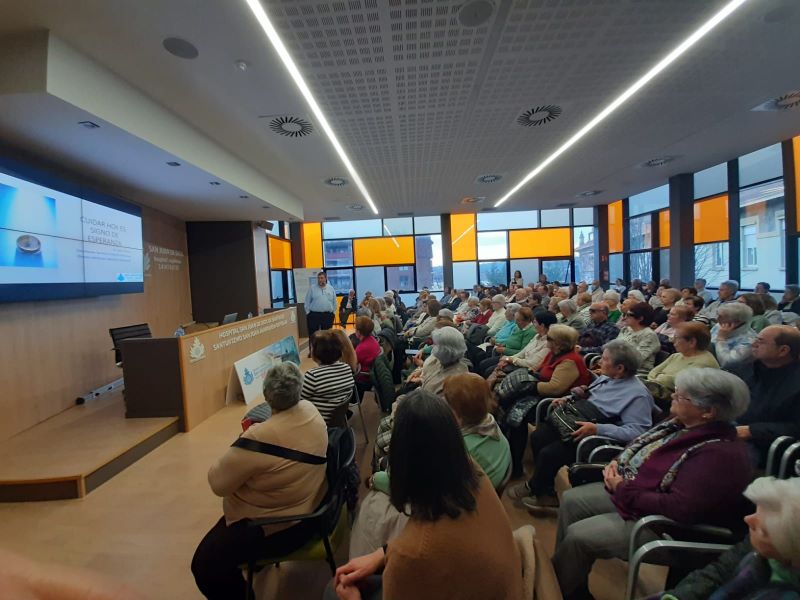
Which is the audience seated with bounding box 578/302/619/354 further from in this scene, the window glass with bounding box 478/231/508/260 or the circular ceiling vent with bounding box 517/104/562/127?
the window glass with bounding box 478/231/508/260

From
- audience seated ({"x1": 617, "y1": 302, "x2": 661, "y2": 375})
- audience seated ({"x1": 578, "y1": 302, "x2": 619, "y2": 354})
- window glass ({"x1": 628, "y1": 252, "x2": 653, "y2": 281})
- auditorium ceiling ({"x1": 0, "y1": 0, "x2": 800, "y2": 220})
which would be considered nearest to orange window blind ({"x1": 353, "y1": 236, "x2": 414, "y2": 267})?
auditorium ceiling ({"x1": 0, "y1": 0, "x2": 800, "y2": 220})

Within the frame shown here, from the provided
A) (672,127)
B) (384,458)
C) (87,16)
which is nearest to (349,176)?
(87,16)

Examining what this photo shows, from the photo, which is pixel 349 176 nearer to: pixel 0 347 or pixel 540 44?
pixel 540 44

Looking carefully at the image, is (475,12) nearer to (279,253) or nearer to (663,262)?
(279,253)

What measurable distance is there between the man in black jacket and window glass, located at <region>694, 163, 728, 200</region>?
284 inches

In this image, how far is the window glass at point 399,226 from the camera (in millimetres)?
11831

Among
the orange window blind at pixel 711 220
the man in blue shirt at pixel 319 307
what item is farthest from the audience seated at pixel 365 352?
the orange window blind at pixel 711 220

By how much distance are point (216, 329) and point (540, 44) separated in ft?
14.0

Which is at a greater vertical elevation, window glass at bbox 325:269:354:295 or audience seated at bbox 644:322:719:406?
window glass at bbox 325:269:354:295

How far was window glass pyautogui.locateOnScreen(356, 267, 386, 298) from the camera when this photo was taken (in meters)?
12.1

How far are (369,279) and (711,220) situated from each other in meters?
8.62

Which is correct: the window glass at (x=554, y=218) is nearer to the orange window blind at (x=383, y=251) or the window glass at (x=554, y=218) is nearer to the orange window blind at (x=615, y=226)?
the orange window blind at (x=615, y=226)

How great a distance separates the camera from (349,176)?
644 cm

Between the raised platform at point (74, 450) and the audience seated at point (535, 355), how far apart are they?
3208 mm
